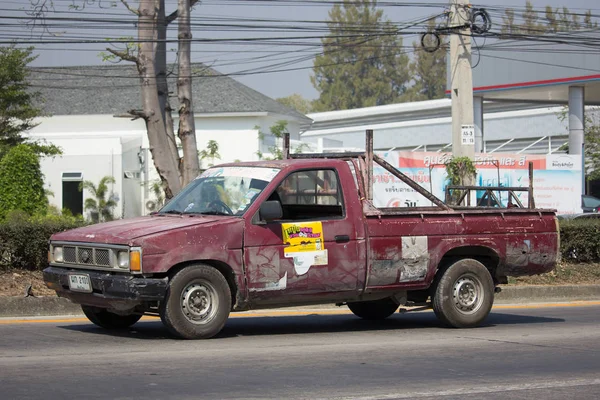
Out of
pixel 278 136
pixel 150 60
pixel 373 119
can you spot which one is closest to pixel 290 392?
pixel 150 60

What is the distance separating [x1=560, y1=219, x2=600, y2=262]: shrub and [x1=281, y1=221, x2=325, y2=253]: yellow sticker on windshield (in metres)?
8.18

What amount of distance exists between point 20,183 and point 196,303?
15.6 metres

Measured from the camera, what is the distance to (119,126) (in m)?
44.4

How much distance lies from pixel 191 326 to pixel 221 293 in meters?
Result: 0.44

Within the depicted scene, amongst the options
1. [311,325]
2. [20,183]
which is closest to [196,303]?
[311,325]

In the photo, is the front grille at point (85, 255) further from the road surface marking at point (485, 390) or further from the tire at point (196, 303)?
the road surface marking at point (485, 390)

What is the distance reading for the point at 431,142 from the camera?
54906mm

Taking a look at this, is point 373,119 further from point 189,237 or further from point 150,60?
point 189,237

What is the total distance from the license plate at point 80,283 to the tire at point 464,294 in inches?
157

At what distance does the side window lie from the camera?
10109 mm

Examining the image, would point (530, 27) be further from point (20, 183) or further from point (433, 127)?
point (20, 183)

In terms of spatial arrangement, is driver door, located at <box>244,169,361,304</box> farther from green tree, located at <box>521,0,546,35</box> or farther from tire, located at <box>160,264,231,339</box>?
green tree, located at <box>521,0,546,35</box>

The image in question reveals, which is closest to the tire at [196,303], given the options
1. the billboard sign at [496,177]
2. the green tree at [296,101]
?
the billboard sign at [496,177]

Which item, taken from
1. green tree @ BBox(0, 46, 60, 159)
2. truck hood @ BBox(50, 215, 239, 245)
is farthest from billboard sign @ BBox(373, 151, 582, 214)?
green tree @ BBox(0, 46, 60, 159)
